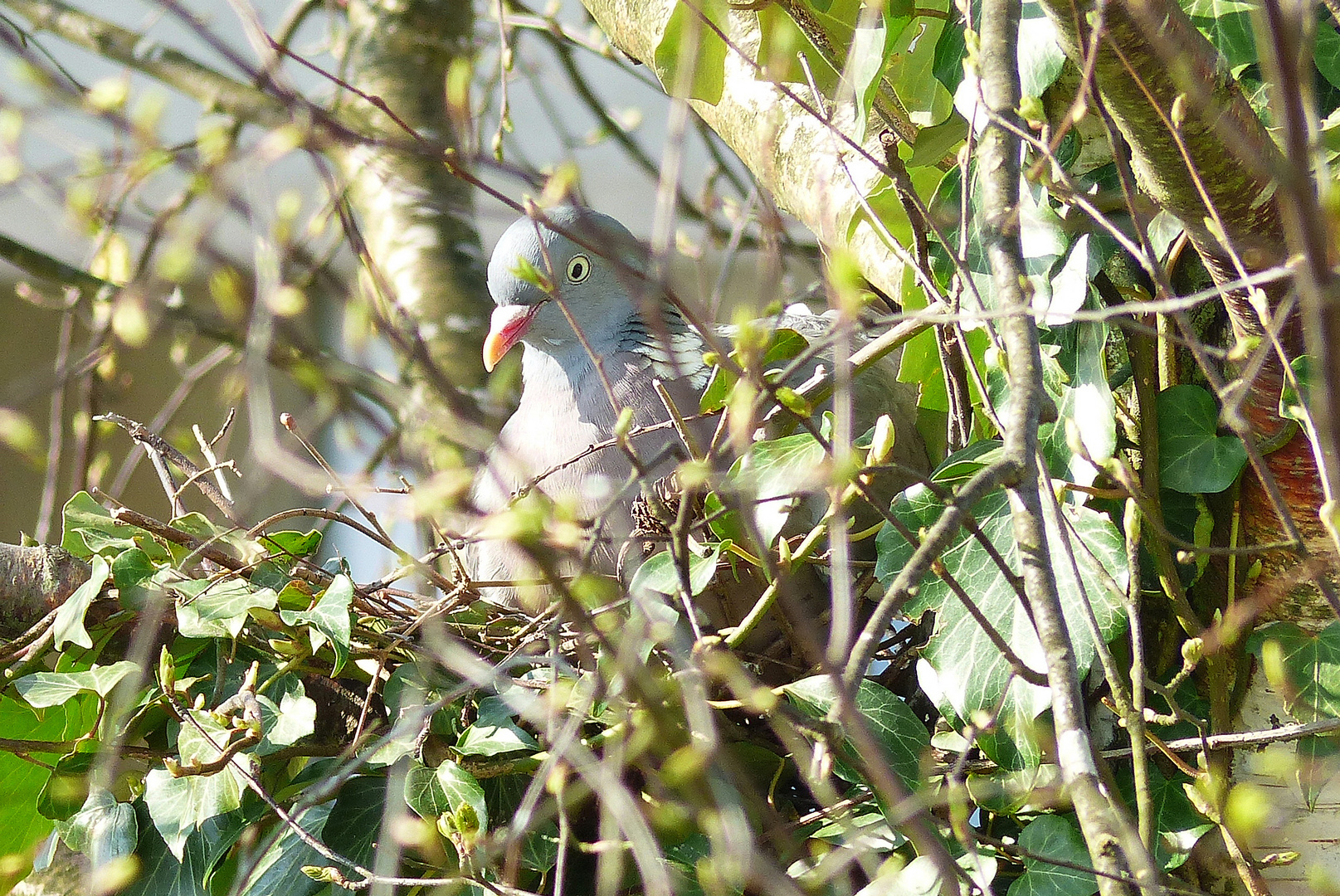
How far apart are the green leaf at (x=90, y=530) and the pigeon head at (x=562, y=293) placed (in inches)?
20.2

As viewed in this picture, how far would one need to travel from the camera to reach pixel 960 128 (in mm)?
1260

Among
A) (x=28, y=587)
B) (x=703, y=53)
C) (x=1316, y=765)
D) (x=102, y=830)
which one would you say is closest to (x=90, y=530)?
(x=28, y=587)

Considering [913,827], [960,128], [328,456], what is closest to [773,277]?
[960,128]

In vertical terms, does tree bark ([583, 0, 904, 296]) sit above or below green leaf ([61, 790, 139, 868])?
above

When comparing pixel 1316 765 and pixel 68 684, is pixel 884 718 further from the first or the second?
pixel 68 684

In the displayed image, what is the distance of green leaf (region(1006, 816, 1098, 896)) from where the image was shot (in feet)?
3.20

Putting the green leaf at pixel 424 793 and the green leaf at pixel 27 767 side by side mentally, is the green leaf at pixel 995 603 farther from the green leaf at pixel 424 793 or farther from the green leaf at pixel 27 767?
the green leaf at pixel 27 767

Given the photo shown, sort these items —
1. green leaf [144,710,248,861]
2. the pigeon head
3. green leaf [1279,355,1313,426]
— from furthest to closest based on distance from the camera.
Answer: the pigeon head
green leaf [144,710,248,861]
green leaf [1279,355,1313,426]

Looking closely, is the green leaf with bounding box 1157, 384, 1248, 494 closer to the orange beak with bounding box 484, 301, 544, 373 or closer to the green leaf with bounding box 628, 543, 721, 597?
the green leaf with bounding box 628, 543, 721, 597

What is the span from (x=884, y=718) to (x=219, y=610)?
0.64 metres

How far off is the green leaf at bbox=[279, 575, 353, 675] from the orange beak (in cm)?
56

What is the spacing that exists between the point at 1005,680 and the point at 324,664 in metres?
0.69

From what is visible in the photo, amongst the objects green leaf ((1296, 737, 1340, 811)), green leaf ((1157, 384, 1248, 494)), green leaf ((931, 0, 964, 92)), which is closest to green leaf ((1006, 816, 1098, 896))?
green leaf ((1296, 737, 1340, 811))

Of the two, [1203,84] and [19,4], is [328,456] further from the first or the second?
[1203,84]
